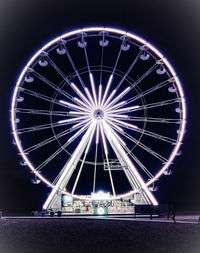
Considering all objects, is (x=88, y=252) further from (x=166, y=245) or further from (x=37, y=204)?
(x=37, y=204)

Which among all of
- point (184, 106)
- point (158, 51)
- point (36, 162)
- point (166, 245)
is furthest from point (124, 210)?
point (36, 162)

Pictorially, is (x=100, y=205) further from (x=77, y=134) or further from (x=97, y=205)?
(x=77, y=134)

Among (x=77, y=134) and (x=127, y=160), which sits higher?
(x=77, y=134)

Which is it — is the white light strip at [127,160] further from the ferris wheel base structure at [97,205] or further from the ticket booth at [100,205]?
the ticket booth at [100,205]

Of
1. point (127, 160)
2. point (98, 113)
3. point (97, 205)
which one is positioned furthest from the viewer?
point (97, 205)

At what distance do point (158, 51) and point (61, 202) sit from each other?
9.08m

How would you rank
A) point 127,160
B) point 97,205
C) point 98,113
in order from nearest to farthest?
point 127,160, point 98,113, point 97,205

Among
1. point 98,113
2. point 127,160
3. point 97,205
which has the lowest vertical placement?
point 97,205

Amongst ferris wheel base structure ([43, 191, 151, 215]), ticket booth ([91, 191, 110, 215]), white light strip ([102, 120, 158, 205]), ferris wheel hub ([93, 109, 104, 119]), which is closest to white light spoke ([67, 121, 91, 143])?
ferris wheel hub ([93, 109, 104, 119])

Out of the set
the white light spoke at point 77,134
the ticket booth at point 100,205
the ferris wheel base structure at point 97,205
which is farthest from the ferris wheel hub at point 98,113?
the ticket booth at point 100,205

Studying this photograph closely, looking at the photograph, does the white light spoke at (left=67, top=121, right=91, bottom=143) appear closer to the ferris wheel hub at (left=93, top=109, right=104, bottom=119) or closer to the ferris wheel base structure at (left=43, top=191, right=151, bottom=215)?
the ferris wheel hub at (left=93, top=109, right=104, bottom=119)

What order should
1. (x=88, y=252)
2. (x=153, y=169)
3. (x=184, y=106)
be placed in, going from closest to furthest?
1. (x=88, y=252)
2. (x=184, y=106)
3. (x=153, y=169)

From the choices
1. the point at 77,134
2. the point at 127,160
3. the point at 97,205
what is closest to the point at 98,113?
the point at 77,134

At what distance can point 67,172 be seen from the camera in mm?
16891
